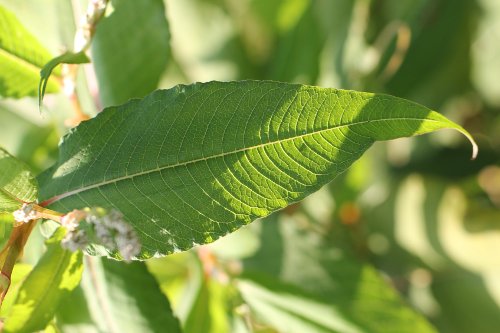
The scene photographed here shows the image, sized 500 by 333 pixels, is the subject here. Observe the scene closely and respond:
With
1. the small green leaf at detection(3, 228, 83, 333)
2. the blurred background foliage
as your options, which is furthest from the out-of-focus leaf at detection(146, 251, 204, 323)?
the small green leaf at detection(3, 228, 83, 333)

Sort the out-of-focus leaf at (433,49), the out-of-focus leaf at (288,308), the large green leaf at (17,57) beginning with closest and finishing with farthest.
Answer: the large green leaf at (17,57) → the out-of-focus leaf at (288,308) → the out-of-focus leaf at (433,49)

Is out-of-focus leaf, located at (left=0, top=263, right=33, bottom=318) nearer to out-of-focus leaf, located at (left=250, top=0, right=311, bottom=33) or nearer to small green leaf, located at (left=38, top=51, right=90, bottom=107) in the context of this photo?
small green leaf, located at (left=38, top=51, right=90, bottom=107)

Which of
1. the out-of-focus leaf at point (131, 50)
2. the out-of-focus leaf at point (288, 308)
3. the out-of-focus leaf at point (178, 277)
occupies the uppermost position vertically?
the out-of-focus leaf at point (131, 50)

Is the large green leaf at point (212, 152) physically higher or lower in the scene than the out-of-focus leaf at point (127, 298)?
higher

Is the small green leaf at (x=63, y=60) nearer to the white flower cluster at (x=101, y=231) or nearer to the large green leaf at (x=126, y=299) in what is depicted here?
the white flower cluster at (x=101, y=231)

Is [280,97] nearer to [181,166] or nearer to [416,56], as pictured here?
[181,166]

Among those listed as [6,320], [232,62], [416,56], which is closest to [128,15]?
[6,320]

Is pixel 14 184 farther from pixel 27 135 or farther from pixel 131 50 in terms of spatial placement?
pixel 27 135

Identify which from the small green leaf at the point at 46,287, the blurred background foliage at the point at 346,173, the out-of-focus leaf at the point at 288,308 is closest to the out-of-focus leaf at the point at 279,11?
the blurred background foliage at the point at 346,173
